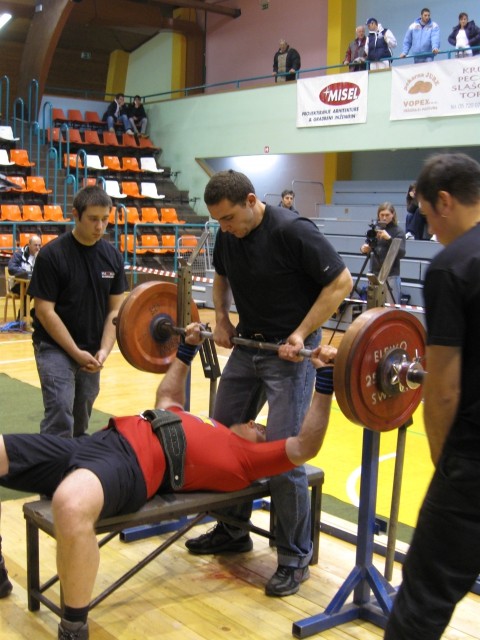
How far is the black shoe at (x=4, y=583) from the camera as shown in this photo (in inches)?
112

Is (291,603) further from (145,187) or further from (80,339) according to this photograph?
(145,187)

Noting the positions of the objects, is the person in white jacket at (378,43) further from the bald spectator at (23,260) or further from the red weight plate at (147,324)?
the red weight plate at (147,324)

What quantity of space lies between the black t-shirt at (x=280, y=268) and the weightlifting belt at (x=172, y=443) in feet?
1.83

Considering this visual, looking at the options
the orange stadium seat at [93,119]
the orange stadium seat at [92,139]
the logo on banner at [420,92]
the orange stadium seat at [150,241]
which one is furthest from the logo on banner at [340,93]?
the orange stadium seat at [93,119]

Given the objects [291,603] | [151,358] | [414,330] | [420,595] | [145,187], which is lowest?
[291,603]

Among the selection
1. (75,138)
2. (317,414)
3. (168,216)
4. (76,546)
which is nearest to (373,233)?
(317,414)

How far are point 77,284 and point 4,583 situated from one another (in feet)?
4.25

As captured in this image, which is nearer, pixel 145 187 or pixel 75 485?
pixel 75 485

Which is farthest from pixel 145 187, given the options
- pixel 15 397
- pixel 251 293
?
pixel 251 293

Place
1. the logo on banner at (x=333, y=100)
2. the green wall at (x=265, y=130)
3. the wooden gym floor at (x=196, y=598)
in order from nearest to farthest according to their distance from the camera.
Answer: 1. the wooden gym floor at (x=196, y=598)
2. the green wall at (x=265, y=130)
3. the logo on banner at (x=333, y=100)

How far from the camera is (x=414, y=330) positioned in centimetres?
267

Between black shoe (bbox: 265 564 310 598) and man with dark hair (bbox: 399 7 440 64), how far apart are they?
9376 mm

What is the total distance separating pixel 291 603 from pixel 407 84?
8.87m

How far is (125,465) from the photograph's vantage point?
252 cm
